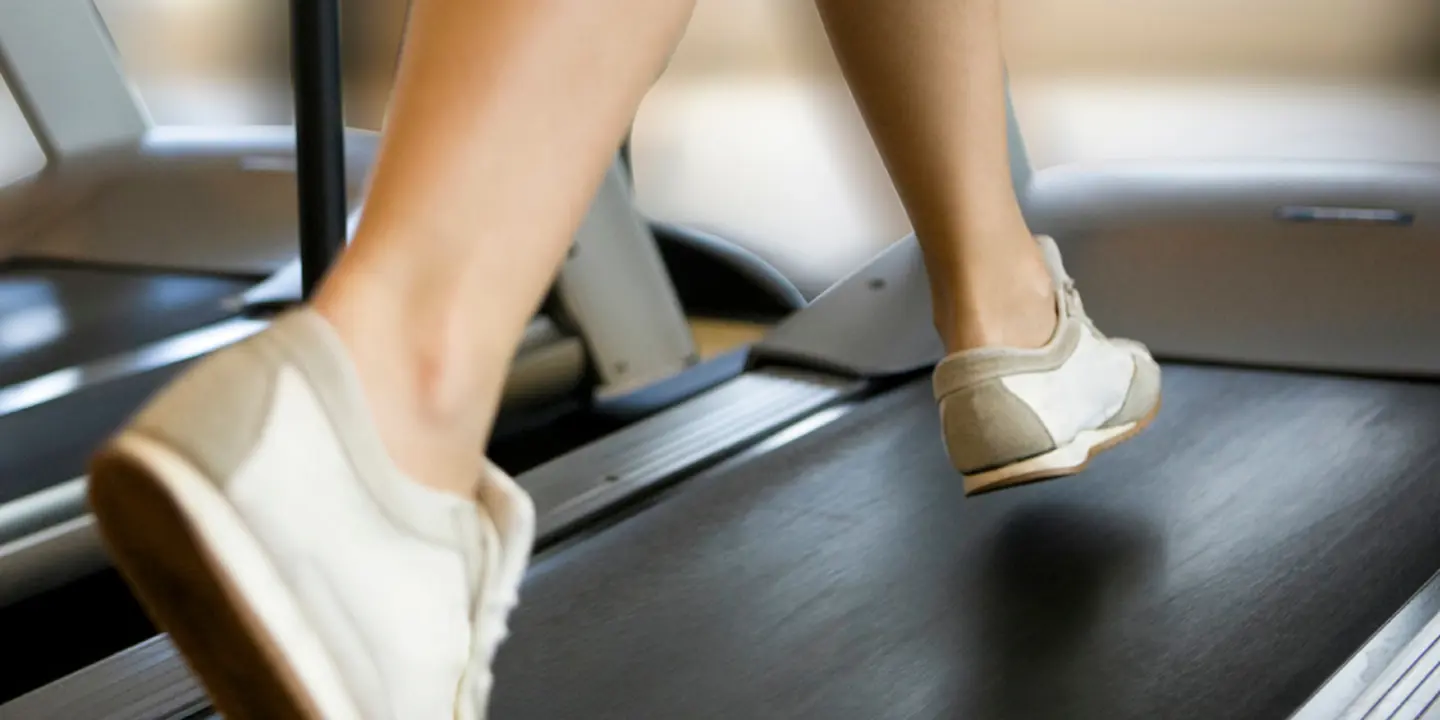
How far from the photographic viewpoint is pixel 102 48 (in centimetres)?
263

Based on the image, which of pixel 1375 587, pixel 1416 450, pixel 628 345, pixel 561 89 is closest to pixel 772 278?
pixel 628 345

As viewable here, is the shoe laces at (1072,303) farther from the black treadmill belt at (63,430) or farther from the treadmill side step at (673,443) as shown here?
the black treadmill belt at (63,430)

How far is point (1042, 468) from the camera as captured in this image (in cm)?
108

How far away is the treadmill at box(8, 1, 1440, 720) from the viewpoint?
96 cm

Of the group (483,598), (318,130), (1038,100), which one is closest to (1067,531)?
(483,598)

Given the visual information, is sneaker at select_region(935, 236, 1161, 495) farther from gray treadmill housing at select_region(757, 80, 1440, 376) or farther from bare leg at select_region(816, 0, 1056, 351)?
gray treadmill housing at select_region(757, 80, 1440, 376)

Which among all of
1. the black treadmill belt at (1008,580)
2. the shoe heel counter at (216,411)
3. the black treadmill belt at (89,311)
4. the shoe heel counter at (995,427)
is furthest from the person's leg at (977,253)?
the black treadmill belt at (89,311)

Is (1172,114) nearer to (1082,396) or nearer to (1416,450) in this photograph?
(1416,450)

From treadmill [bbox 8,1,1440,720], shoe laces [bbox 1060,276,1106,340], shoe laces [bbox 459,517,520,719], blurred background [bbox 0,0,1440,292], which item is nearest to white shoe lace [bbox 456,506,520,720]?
shoe laces [bbox 459,517,520,719]

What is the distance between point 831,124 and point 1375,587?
98.5 inches

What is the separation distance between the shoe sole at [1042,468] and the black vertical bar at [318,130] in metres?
0.89

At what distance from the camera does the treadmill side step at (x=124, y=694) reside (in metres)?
1.04

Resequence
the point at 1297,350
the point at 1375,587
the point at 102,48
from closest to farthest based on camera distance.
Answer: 1. the point at 1375,587
2. the point at 1297,350
3. the point at 102,48

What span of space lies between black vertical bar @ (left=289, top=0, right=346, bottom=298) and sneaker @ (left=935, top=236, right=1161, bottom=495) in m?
0.84
